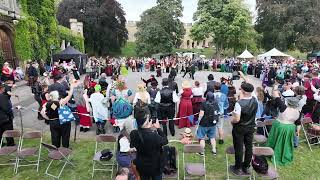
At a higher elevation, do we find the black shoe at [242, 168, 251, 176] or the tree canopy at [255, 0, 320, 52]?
the tree canopy at [255, 0, 320, 52]

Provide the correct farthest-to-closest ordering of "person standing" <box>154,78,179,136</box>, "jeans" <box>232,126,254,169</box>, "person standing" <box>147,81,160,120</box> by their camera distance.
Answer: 1. "person standing" <box>147,81,160,120</box>
2. "person standing" <box>154,78,179,136</box>
3. "jeans" <box>232,126,254,169</box>

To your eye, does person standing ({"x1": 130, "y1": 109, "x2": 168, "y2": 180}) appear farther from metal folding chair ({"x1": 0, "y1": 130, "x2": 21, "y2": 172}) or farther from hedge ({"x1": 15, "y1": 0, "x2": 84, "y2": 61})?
hedge ({"x1": 15, "y1": 0, "x2": 84, "y2": 61})

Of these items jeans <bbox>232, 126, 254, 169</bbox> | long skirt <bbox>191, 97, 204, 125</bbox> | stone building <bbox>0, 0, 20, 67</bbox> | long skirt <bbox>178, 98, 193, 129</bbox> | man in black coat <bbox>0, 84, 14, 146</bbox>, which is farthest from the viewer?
stone building <bbox>0, 0, 20, 67</bbox>

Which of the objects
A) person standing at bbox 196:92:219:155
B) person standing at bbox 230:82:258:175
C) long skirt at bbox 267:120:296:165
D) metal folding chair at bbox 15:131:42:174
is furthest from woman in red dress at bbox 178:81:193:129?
metal folding chair at bbox 15:131:42:174

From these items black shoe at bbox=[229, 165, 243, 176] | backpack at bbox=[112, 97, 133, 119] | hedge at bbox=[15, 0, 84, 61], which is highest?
hedge at bbox=[15, 0, 84, 61]

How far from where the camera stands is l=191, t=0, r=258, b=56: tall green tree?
42.4m

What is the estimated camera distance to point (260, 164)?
5414 mm

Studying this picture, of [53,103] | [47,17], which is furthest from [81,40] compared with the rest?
[53,103]

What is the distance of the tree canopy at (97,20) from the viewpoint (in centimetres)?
4434

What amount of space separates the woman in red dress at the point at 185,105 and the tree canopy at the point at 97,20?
126ft

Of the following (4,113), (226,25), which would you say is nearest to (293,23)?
(226,25)

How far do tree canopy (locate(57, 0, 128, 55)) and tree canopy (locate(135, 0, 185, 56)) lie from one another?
4.16 m

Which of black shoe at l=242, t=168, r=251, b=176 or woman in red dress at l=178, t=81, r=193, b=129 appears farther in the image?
woman in red dress at l=178, t=81, r=193, b=129

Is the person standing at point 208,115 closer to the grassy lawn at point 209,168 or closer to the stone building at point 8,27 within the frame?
the grassy lawn at point 209,168
